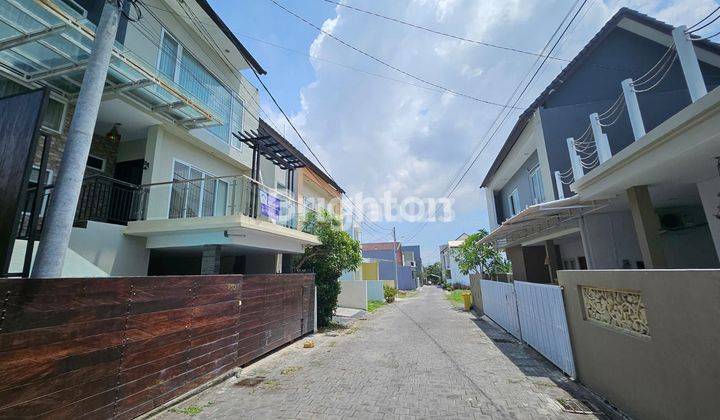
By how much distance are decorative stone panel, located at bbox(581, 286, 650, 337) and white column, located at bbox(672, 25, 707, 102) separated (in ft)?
8.87

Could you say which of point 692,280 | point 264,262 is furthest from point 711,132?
point 264,262

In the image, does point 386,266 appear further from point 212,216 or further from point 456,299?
point 212,216

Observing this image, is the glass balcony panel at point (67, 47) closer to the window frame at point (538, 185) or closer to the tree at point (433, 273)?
the window frame at point (538, 185)

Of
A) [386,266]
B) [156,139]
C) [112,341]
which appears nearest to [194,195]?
[156,139]

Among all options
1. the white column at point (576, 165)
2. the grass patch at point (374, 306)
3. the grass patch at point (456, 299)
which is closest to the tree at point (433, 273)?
the grass patch at point (456, 299)

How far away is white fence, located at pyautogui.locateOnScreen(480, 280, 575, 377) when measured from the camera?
5.42 m

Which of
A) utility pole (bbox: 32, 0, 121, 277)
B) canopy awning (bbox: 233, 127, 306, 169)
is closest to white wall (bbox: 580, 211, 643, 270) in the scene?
canopy awning (bbox: 233, 127, 306, 169)

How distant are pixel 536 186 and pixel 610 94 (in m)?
3.51

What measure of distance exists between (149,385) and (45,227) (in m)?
2.25

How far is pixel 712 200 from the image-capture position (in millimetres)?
4926

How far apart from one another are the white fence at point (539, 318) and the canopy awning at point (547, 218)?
161cm

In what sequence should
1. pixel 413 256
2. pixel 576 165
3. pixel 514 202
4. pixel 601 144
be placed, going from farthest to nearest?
pixel 413 256 → pixel 514 202 → pixel 576 165 → pixel 601 144

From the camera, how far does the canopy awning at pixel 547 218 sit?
6.76m

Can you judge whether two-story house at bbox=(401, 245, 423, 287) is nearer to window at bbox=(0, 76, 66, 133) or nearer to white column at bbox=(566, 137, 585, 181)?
white column at bbox=(566, 137, 585, 181)
